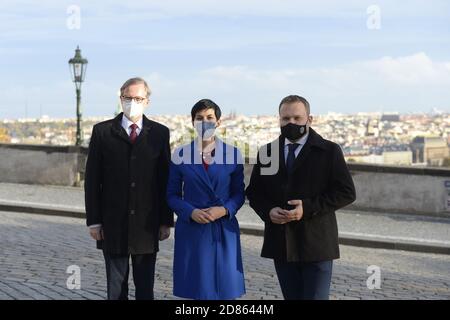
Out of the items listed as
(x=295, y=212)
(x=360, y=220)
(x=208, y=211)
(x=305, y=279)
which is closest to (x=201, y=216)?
(x=208, y=211)

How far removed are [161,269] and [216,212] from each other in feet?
13.6

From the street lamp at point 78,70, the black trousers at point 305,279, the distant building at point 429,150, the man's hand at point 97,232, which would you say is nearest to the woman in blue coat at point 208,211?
the black trousers at point 305,279

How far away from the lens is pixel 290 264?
15.8 ft

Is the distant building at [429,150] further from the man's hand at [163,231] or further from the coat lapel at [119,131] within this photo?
the coat lapel at [119,131]

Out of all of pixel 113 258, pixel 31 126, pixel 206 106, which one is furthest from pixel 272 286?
pixel 31 126

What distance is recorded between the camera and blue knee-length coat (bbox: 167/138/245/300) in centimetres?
499

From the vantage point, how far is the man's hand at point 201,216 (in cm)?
490

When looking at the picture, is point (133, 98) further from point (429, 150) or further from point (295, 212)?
point (429, 150)

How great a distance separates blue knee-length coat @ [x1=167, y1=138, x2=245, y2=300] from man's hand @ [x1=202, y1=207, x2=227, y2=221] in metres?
0.04

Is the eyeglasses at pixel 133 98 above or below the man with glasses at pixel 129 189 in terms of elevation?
above

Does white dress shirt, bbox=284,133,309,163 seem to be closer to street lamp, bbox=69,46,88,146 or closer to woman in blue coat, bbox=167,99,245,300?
woman in blue coat, bbox=167,99,245,300

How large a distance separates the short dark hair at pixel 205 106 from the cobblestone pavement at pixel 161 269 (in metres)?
2.78
